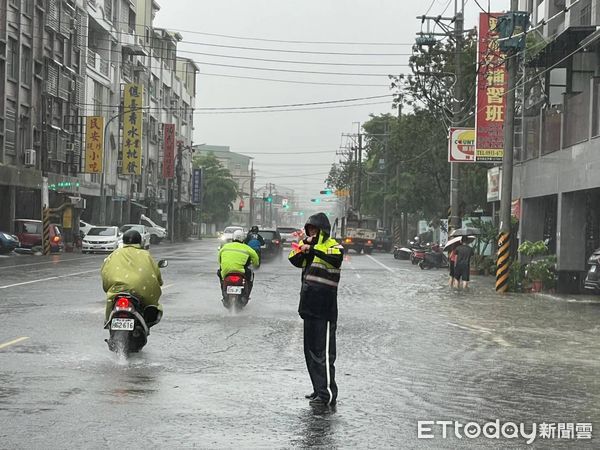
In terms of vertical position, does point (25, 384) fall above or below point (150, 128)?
below

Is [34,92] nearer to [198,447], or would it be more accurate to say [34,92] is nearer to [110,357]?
[110,357]

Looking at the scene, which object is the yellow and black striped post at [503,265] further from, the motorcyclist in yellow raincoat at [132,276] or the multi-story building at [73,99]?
the multi-story building at [73,99]

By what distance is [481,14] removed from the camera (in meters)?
33.3

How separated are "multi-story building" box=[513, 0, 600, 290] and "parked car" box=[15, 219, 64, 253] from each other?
2303cm

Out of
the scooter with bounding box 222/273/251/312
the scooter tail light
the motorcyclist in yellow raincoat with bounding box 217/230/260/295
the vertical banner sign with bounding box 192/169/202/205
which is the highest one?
the vertical banner sign with bounding box 192/169/202/205

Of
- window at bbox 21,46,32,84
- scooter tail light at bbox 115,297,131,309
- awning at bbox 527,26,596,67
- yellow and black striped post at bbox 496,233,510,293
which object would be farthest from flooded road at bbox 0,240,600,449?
window at bbox 21,46,32,84

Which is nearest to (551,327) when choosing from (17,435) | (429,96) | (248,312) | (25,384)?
(248,312)

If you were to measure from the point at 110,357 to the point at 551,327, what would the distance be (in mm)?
9218

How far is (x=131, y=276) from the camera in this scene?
11289 mm

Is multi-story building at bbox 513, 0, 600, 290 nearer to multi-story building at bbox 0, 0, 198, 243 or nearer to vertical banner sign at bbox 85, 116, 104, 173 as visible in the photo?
multi-story building at bbox 0, 0, 198, 243

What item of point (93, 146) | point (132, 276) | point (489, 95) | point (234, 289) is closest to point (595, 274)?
point (234, 289)

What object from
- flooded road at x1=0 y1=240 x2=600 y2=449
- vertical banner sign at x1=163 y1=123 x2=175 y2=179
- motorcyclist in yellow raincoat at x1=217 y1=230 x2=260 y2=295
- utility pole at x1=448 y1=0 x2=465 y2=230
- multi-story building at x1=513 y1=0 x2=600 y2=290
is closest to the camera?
flooded road at x1=0 y1=240 x2=600 y2=449

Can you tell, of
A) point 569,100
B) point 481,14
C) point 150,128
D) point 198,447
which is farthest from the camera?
point 150,128

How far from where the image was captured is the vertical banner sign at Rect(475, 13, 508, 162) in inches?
1296
